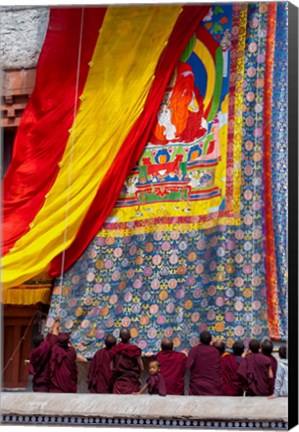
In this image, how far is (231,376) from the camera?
10.7 m

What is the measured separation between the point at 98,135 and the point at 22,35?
4.10 feet

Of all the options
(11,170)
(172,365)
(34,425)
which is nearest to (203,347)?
(172,365)

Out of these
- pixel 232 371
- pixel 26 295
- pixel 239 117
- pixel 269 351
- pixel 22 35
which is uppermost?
pixel 22 35

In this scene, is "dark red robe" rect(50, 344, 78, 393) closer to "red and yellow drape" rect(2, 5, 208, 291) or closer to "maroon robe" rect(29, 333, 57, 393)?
"maroon robe" rect(29, 333, 57, 393)

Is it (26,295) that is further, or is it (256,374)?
(26,295)

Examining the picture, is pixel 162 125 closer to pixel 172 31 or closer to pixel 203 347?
pixel 172 31

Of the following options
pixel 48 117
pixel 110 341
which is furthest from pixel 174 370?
pixel 48 117

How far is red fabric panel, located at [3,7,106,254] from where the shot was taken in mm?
11547

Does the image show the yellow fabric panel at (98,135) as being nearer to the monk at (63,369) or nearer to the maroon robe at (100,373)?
the monk at (63,369)

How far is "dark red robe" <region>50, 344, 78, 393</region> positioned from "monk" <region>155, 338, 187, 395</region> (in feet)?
2.36

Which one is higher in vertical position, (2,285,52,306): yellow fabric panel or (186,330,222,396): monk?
(2,285,52,306): yellow fabric panel

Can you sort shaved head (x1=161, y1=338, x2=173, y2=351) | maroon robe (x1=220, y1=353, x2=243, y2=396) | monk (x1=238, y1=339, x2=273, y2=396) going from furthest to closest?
shaved head (x1=161, y1=338, x2=173, y2=351)
maroon robe (x1=220, y1=353, x2=243, y2=396)
monk (x1=238, y1=339, x2=273, y2=396)

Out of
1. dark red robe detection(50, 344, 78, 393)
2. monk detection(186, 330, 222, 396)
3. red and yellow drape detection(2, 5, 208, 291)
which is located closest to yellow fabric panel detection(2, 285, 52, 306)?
red and yellow drape detection(2, 5, 208, 291)

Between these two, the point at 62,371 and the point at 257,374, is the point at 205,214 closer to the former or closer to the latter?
the point at 257,374
